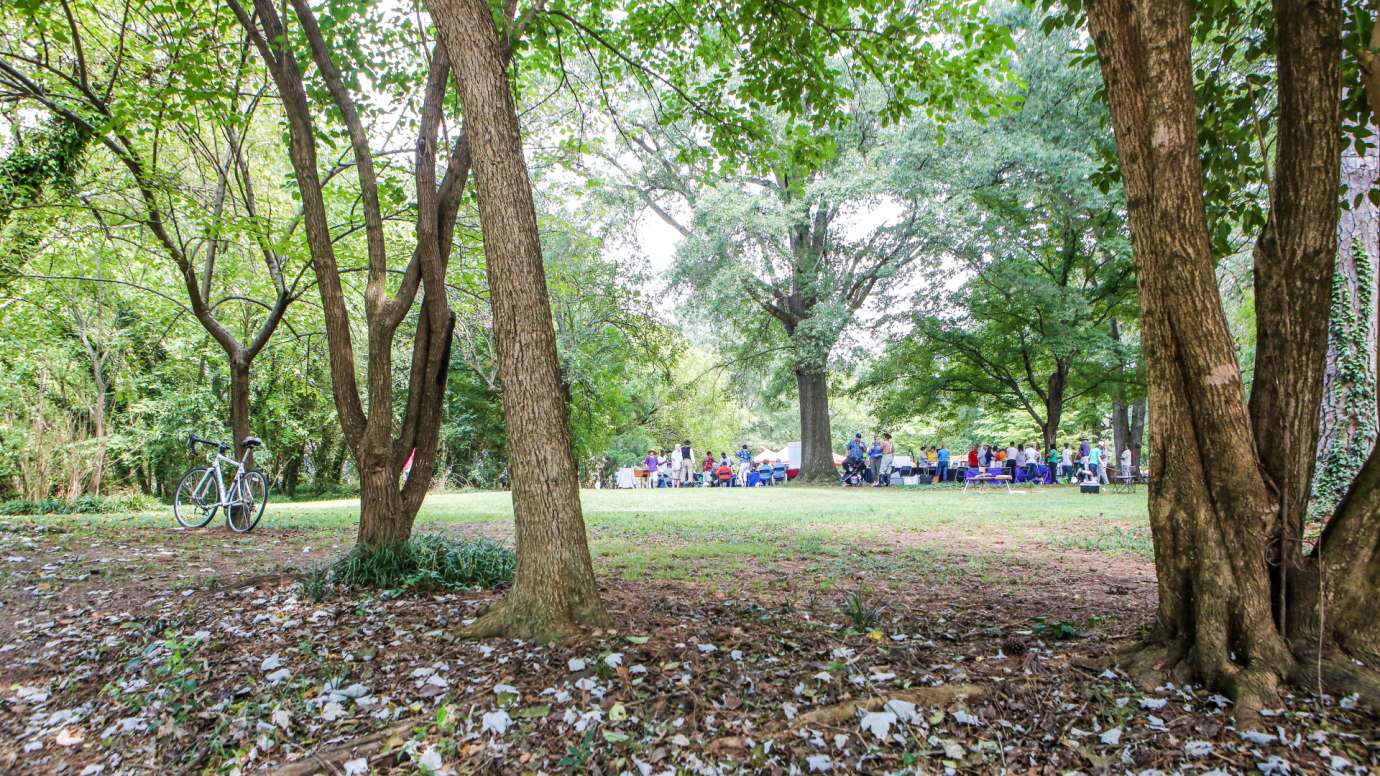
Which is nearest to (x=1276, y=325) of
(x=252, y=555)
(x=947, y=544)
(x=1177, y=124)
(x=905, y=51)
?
(x=1177, y=124)

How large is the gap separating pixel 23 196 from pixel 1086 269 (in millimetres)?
24364

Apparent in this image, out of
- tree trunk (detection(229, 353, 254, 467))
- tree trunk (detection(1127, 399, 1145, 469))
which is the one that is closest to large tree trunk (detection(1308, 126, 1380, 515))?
tree trunk (detection(229, 353, 254, 467))

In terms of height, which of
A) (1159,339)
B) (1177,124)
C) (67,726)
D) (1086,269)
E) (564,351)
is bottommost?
(67,726)

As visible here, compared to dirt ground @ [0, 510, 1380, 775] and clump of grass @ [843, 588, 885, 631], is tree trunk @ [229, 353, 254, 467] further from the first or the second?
clump of grass @ [843, 588, 885, 631]

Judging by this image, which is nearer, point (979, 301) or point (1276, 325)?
point (1276, 325)

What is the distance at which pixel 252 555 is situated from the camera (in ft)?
23.2

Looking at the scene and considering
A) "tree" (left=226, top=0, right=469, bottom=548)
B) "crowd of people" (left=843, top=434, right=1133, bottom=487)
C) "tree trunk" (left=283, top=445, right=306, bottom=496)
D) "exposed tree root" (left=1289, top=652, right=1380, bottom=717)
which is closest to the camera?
"exposed tree root" (left=1289, top=652, right=1380, bottom=717)

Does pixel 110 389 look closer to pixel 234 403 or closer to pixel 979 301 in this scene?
pixel 234 403

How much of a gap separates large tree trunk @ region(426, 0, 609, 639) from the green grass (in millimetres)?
2109

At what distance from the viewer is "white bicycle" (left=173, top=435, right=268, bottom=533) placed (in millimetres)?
9172

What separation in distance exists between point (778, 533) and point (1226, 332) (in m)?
6.60

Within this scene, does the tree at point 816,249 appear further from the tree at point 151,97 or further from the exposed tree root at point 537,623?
the exposed tree root at point 537,623

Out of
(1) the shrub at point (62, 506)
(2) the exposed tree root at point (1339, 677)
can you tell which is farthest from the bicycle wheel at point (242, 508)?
(2) the exposed tree root at point (1339, 677)

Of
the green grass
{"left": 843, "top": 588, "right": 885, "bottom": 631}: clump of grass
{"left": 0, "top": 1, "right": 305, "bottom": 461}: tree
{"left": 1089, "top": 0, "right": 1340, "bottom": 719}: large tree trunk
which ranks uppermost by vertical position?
{"left": 0, "top": 1, "right": 305, "bottom": 461}: tree
